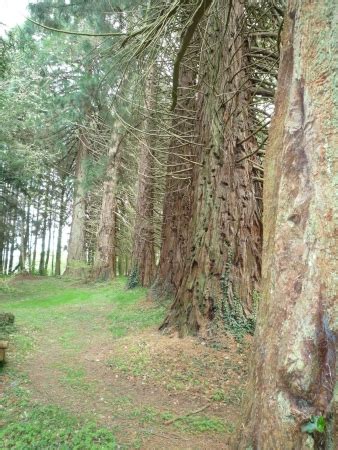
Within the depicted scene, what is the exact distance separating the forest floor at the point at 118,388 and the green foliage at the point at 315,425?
2.45 ft

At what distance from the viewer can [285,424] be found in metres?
1.89

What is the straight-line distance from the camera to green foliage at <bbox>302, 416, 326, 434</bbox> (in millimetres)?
1763

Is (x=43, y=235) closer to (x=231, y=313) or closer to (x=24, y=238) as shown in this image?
(x=24, y=238)

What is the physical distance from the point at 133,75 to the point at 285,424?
16.5ft

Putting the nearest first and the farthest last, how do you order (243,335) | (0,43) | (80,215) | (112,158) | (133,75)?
1. (243,335)
2. (133,75)
3. (0,43)
4. (112,158)
5. (80,215)

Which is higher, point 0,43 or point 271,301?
point 0,43

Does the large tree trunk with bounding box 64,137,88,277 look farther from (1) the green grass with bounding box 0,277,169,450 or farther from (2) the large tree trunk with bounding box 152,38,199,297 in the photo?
(2) the large tree trunk with bounding box 152,38,199,297

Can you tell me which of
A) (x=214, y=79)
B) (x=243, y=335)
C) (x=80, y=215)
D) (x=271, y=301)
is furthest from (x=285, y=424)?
(x=80, y=215)

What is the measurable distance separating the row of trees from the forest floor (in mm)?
687

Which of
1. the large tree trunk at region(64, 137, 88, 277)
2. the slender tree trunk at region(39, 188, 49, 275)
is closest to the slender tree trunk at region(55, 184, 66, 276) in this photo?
the slender tree trunk at region(39, 188, 49, 275)

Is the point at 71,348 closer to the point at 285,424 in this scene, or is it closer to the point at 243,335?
the point at 243,335

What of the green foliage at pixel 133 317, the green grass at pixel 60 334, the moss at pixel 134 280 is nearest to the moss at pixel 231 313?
the green grass at pixel 60 334

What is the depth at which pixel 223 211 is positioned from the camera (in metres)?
5.53

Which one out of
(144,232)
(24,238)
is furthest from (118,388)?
(24,238)
